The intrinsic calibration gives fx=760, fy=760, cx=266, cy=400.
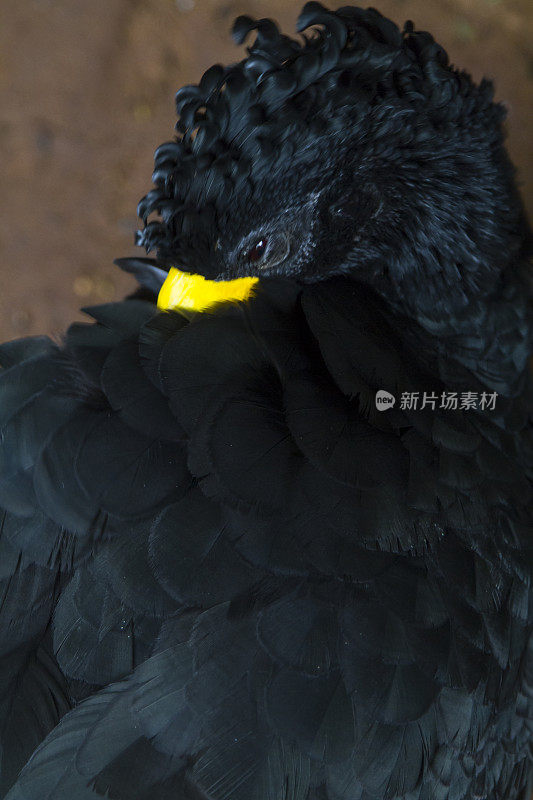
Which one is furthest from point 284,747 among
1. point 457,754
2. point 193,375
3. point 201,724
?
point 193,375

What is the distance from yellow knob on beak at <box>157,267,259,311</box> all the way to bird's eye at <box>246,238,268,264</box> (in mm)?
51

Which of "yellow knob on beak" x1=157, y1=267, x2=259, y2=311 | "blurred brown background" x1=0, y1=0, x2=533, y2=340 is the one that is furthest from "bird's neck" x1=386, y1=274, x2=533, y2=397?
"blurred brown background" x1=0, y1=0, x2=533, y2=340

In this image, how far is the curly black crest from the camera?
3.31ft

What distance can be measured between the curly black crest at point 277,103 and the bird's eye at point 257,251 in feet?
0.26

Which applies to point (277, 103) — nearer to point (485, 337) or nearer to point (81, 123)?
point (485, 337)

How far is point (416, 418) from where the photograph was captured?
3.62 ft

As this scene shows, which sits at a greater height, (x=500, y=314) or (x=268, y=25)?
(x=268, y=25)

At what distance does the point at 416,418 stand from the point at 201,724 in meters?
0.51

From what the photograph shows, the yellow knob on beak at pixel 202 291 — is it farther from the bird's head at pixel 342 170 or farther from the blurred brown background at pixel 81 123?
the blurred brown background at pixel 81 123

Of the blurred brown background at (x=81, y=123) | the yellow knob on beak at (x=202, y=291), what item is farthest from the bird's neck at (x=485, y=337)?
the blurred brown background at (x=81, y=123)

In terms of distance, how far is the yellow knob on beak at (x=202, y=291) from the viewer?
1.17 meters

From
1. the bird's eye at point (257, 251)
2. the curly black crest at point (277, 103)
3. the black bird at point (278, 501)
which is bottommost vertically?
the black bird at point (278, 501)

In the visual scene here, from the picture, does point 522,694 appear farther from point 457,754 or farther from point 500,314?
point 500,314

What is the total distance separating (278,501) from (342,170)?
1.57 feet
